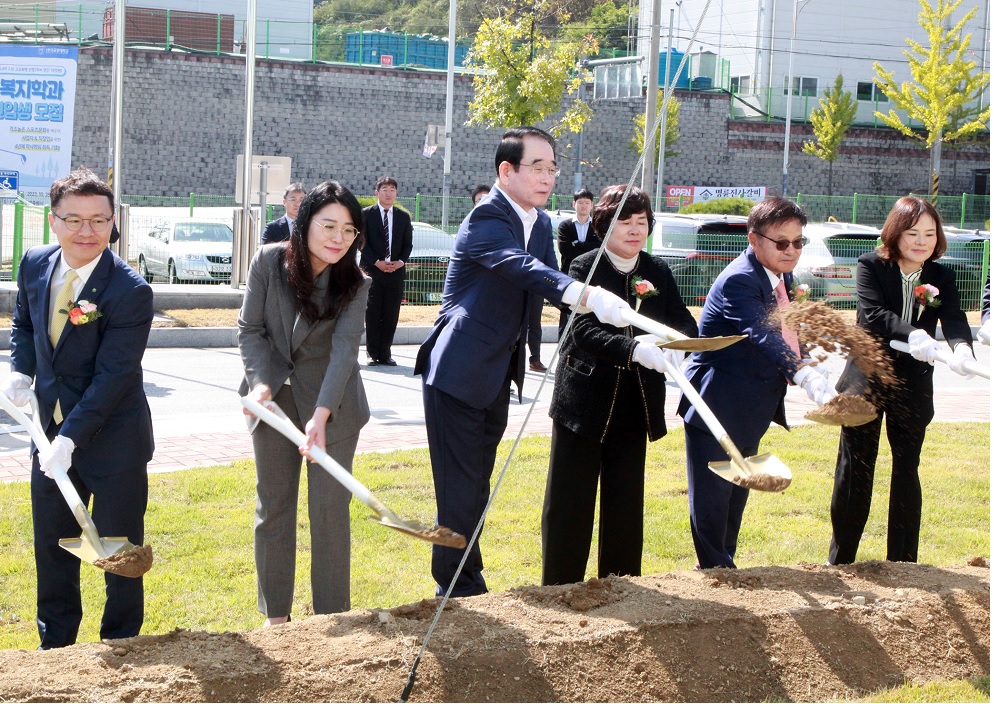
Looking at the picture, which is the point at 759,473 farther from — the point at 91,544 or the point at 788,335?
the point at 91,544

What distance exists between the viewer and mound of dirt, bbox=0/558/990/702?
3330 mm

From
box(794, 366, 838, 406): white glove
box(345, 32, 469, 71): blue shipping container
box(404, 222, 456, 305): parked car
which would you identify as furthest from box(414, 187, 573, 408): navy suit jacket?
box(345, 32, 469, 71): blue shipping container

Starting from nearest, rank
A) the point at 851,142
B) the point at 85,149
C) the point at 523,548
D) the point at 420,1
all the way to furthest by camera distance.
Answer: the point at 523,548 → the point at 85,149 → the point at 851,142 → the point at 420,1

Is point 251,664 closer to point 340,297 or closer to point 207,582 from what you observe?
point 340,297

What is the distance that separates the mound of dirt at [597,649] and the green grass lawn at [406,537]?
0.36m

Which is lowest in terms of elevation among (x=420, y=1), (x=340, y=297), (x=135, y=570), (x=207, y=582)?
(x=207, y=582)

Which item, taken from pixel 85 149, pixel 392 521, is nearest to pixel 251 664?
pixel 392 521

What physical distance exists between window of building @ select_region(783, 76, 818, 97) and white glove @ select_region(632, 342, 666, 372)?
4702cm

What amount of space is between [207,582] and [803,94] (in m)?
47.1

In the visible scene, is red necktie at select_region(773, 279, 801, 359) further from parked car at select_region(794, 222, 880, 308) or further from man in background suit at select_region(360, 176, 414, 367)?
parked car at select_region(794, 222, 880, 308)

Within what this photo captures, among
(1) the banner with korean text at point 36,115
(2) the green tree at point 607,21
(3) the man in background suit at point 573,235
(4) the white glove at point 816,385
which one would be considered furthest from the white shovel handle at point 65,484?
(2) the green tree at point 607,21

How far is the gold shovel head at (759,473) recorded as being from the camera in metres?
3.73

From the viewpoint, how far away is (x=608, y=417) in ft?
15.3

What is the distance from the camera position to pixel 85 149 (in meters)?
37.5
